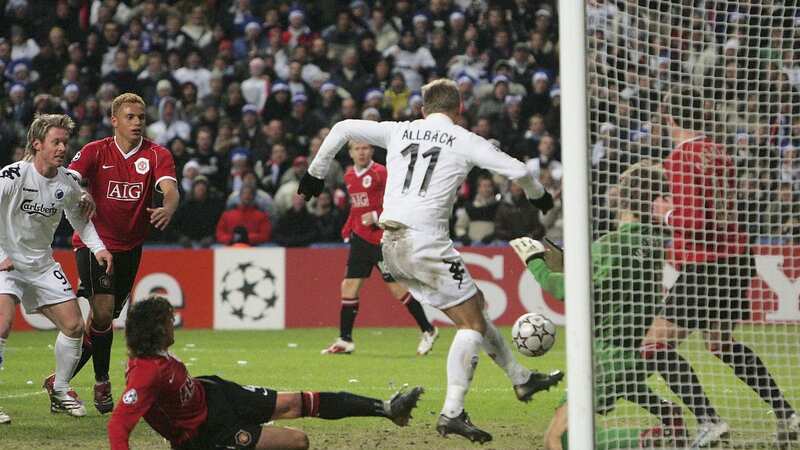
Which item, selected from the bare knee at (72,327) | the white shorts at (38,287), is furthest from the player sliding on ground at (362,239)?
the white shorts at (38,287)

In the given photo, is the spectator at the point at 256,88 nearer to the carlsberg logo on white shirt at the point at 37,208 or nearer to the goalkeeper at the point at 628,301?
the carlsberg logo on white shirt at the point at 37,208

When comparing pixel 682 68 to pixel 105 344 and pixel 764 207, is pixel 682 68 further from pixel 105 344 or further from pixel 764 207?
pixel 105 344

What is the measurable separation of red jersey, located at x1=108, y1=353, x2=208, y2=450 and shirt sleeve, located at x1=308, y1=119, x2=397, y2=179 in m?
1.79

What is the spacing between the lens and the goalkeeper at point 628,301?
6.86 metres

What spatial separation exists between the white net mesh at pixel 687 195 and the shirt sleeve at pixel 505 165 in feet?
1.49

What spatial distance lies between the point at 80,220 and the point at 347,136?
2286mm

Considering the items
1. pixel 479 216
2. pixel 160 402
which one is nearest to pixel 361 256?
pixel 479 216

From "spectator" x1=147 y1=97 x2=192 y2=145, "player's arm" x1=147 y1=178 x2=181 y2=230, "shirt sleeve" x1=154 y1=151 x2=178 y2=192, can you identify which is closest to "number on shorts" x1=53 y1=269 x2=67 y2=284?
"player's arm" x1=147 y1=178 x2=181 y2=230

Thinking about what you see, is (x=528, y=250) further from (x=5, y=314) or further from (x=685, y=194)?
(x=5, y=314)

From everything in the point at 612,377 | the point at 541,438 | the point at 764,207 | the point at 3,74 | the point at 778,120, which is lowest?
the point at 541,438

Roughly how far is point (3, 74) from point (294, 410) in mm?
13970

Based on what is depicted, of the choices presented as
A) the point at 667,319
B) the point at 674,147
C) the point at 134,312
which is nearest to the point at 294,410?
the point at 134,312

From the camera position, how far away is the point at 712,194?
7582 mm

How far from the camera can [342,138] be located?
7750mm
